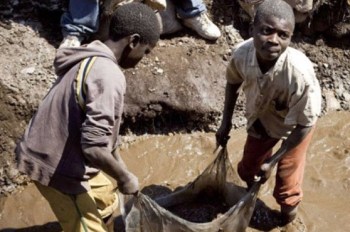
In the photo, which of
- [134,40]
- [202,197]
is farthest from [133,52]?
[202,197]

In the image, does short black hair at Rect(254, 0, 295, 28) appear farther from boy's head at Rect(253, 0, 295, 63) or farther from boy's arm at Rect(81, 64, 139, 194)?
boy's arm at Rect(81, 64, 139, 194)

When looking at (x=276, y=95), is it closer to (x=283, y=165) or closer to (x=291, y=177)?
(x=283, y=165)

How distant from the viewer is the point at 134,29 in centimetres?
243

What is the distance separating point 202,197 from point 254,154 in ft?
1.79

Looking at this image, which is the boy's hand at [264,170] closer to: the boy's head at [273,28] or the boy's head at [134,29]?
the boy's head at [273,28]

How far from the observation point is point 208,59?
483cm

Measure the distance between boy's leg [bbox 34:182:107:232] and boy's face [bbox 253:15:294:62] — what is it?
1199mm

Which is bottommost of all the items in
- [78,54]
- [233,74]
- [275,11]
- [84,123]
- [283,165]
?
[283,165]

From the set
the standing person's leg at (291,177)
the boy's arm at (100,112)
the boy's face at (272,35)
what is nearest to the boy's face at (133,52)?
the boy's arm at (100,112)

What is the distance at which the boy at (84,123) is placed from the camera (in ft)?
7.59

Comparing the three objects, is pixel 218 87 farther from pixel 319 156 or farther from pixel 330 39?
pixel 330 39

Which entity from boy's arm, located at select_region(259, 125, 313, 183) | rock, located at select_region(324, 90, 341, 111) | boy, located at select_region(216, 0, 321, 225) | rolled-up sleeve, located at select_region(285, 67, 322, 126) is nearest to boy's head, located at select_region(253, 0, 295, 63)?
boy, located at select_region(216, 0, 321, 225)

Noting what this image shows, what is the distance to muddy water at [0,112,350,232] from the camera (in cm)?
377

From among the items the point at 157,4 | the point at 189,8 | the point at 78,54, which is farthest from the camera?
the point at 189,8
